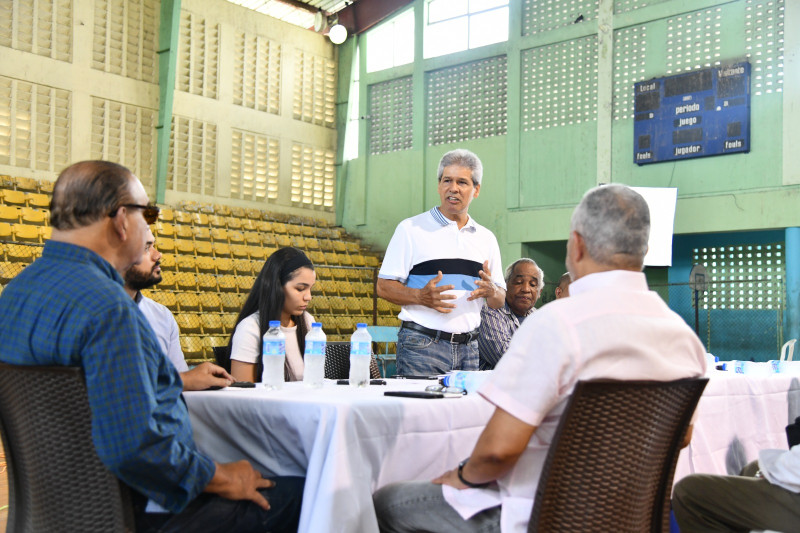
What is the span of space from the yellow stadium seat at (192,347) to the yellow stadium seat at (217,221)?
257 cm

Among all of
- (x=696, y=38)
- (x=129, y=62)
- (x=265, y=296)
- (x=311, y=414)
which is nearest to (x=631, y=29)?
(x=696, y=38)

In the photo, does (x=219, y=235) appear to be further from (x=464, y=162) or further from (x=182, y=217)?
(x=464, y=162)

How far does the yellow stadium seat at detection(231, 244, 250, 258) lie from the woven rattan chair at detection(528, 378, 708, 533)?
947 centimetres

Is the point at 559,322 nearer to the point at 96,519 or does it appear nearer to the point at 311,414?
the point at 311,414

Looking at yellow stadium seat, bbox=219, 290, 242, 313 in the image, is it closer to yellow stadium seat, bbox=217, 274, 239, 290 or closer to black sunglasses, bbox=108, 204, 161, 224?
yellow stadium seat, bbox=217, 274, 239, 290

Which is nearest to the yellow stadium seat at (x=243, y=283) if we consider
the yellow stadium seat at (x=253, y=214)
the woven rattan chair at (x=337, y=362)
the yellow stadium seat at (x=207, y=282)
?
the yellow stadium seat at (x=207, y=282)

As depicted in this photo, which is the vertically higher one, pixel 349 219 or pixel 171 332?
pixel 349 219

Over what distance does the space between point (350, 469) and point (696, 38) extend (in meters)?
9.82

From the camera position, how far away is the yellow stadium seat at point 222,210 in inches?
458

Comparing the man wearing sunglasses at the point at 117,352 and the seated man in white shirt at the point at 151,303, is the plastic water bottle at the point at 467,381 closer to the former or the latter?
the man wearing sunglasses at the point at 117,352

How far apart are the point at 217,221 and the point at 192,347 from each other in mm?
2835

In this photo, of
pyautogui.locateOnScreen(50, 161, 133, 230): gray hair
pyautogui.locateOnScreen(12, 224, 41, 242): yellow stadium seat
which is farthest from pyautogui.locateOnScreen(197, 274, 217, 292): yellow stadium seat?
pyautogui.locateOnScreen(50, 161, 133, 230): gray hair

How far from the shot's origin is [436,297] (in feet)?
10.3

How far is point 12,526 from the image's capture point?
66.1 inches
